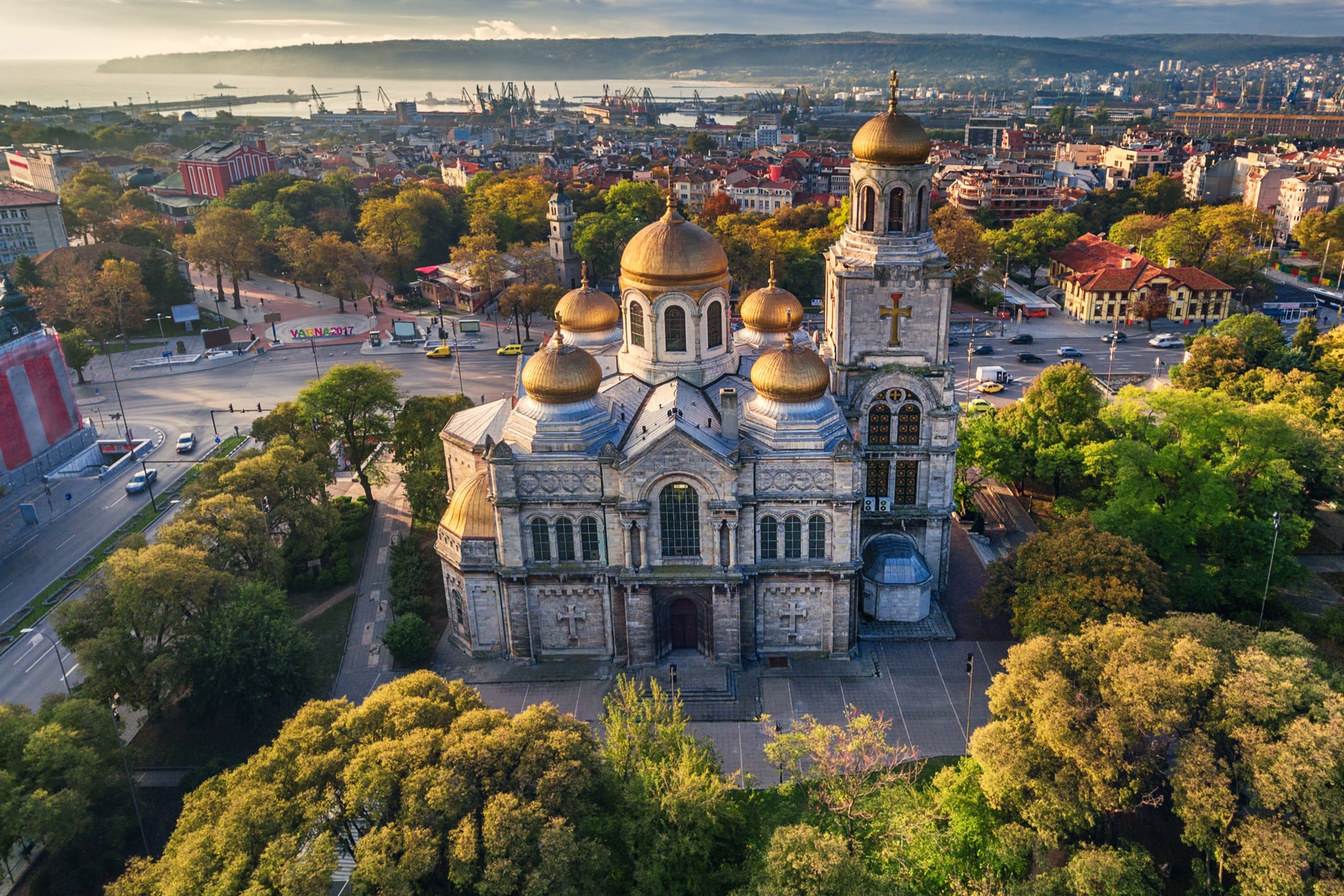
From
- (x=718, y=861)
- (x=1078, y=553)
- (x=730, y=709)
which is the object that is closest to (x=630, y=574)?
(x=730, y=709)

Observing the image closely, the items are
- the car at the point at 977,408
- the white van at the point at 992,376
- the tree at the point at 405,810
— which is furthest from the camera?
the white van at the point at 992,376

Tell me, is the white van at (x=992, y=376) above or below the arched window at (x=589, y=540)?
below

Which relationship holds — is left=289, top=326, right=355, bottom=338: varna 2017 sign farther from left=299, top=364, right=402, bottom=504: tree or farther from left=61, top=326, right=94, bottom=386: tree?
left=299, top=364, right=402, bottom=504: tree

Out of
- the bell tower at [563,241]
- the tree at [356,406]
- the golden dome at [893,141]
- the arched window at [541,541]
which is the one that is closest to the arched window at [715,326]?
the golden dome at [893,141]

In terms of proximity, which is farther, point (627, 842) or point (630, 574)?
point (630, 574)

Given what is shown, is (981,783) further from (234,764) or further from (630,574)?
(234,764)

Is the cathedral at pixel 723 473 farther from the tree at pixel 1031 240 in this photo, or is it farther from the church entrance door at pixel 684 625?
the tree at pixel 1031 240

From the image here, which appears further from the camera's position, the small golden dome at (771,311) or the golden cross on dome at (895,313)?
the small golden dome at (771,311)
